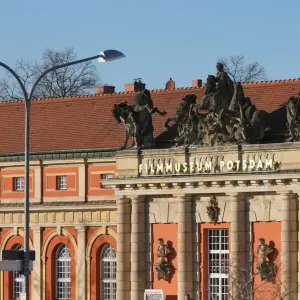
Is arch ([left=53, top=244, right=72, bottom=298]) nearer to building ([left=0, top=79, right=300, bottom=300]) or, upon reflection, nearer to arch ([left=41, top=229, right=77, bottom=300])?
building ([left=0, top=79, right=300, bottom=300])

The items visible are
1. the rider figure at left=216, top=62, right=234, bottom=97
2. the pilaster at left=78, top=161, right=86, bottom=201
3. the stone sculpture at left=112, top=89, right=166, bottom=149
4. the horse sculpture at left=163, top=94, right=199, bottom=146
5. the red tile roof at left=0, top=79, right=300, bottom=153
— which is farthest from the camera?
the pilaster at left=78, top=161, right=86, bottom=201

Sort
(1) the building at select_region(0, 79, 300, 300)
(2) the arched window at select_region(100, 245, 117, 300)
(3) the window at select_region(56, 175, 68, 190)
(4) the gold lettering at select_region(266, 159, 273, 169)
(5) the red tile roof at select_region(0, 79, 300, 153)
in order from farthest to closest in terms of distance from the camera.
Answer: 1. (3) the window at select_region(56, 175, 68, 190)
2. (2) the arched window at select_region(100, 245, 117, 300)
3. (5) the red tile roof at select_region(0, 79, 300, 153)
4. (1) the building at select_region(0, 79, 300, 300)
5. (4) the gold lettering at select_region(266, 159, 273, 169)

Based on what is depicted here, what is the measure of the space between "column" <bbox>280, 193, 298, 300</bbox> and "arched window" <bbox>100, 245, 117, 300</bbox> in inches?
440

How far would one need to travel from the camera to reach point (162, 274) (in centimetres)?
7250

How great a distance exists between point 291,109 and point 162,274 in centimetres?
986

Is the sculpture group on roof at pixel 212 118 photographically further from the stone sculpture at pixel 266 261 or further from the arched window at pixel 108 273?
the arched window at pixel 108 273

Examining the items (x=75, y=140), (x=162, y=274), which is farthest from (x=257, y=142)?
(x=75, y=140)

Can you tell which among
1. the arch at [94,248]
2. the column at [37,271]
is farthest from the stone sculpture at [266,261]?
Answer: the column at [37,271]

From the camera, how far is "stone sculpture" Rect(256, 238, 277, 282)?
68.5 m

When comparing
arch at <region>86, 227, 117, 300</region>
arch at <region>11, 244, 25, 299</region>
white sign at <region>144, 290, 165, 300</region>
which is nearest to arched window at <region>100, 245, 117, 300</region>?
arch at <region>86, 227, 117, 300</region>

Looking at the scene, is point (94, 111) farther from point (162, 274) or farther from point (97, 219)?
point (162, 274)

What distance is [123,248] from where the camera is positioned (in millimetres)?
73500

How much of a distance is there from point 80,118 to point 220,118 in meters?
12.4

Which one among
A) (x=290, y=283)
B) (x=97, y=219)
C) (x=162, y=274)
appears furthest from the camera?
(x=97, y=219)
